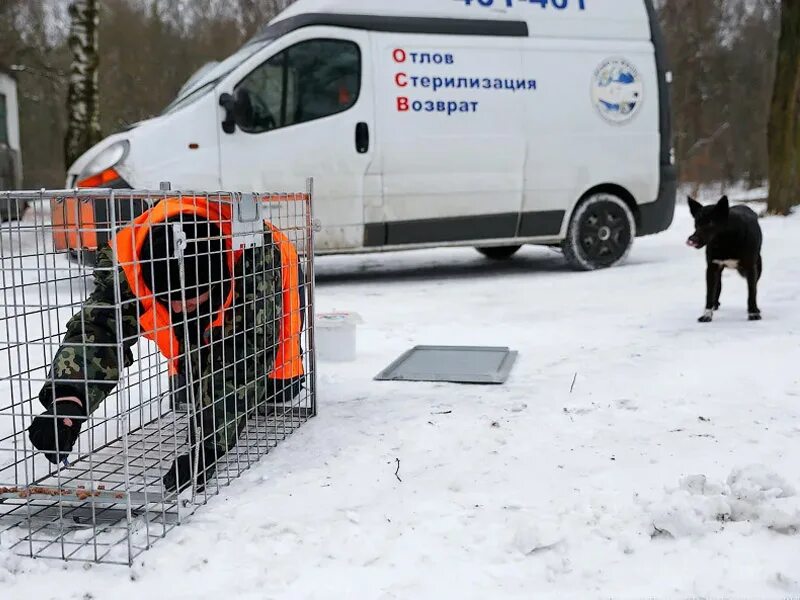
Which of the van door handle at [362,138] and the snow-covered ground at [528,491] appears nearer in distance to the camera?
the snow-covered ground at [528,491]

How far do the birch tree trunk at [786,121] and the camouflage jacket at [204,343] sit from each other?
10.1 metres

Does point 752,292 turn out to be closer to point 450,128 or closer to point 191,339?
point 450,128

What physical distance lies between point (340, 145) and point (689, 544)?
17.3 ft

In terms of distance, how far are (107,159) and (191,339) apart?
443cm

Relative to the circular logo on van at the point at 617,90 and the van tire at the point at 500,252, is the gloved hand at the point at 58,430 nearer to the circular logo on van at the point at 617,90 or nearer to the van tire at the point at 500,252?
the circular logo on van at the point at 617,90

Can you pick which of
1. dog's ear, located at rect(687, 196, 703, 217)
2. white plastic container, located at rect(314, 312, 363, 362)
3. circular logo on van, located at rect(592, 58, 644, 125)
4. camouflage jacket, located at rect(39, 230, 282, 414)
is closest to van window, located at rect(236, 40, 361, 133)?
circular logo on van, located at rect(592, 58, 644, 125)

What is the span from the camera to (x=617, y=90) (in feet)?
→ 24.8

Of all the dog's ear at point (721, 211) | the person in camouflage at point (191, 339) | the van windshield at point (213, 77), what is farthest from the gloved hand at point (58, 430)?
the van windshield at point (213, 77)

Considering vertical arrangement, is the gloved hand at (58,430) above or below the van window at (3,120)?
below

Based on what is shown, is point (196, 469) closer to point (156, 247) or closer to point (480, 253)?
point (156, 247)

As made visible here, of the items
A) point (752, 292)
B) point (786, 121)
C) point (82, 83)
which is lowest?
point (752, 292)

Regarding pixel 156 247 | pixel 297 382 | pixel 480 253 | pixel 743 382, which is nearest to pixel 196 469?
pixel 156 247

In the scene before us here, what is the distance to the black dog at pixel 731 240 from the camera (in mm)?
4859

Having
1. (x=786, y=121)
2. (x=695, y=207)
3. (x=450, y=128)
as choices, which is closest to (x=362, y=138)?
(x=450, y=128)
